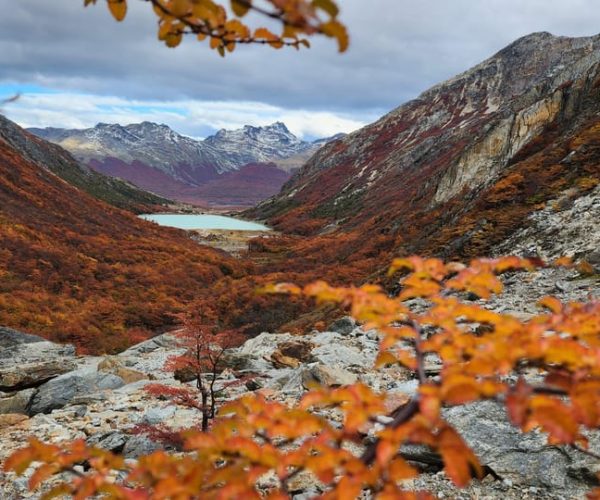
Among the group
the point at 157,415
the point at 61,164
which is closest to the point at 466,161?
the point at 157,415

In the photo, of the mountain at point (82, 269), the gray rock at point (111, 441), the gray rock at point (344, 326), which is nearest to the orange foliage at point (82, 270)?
the mountain at point (82, 269)

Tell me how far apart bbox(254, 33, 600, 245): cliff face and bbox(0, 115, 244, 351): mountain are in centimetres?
1546

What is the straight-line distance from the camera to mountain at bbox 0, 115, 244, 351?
18047mm

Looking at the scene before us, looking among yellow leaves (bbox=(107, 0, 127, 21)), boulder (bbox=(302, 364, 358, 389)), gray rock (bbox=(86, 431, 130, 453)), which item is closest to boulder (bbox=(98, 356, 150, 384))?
gray rock (bbox=(86, 431, 130, 453))

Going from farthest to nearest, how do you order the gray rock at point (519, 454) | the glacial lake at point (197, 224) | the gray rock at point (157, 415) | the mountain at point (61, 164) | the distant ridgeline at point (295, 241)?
the glacial lake at point (197, 224) < the mountain at point (61, 164) < the distant ridgeline at point (295, 241) < the gray rock at point (157, 415) < the gray rock at point (519, 454)

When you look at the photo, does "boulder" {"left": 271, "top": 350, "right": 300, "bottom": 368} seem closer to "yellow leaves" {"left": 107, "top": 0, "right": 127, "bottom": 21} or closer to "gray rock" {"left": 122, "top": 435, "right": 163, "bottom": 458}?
"gray rock" {"left": 122, "top": 435, "right": 163, "bottom": 458}

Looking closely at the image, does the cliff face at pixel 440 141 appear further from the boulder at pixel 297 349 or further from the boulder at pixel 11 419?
the boulder at pixel 11 419

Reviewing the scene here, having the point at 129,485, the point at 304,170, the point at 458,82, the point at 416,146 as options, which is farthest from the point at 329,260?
the point at 304,170

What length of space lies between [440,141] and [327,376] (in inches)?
2254

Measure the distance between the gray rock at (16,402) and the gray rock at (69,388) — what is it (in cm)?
12

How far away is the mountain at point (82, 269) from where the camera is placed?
18.0 meters

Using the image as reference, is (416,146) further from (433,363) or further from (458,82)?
(433,363)

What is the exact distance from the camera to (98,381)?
1016cm

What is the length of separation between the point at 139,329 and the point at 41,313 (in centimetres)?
395
